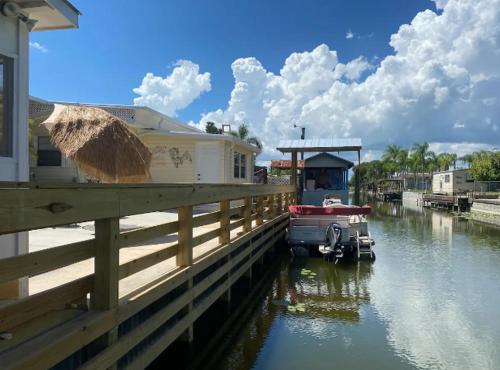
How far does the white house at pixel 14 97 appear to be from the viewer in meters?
4.18

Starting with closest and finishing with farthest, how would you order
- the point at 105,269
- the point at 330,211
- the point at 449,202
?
1. the point at 105,269
2. the point at 330,211
3. the point at 449,202

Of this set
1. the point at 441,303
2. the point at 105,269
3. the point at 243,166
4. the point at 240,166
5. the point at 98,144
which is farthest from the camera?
the point at 243,166

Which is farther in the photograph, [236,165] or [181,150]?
[236,165]

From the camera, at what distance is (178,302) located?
15.9ft

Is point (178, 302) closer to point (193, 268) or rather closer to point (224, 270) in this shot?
point (193, 268)

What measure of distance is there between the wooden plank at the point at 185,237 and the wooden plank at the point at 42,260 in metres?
1.91

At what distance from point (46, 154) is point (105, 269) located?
466 inches

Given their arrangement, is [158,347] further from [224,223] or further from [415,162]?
[415,162]

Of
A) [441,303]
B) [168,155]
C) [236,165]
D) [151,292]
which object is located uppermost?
[168,155]

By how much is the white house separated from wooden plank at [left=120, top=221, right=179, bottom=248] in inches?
47.5

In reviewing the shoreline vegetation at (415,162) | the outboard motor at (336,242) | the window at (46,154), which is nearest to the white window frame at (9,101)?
the outboard motor at (336,242)

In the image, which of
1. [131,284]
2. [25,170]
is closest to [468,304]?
[131,284]

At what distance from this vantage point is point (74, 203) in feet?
9.28

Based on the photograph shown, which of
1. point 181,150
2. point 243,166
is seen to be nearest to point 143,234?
point 181,150
